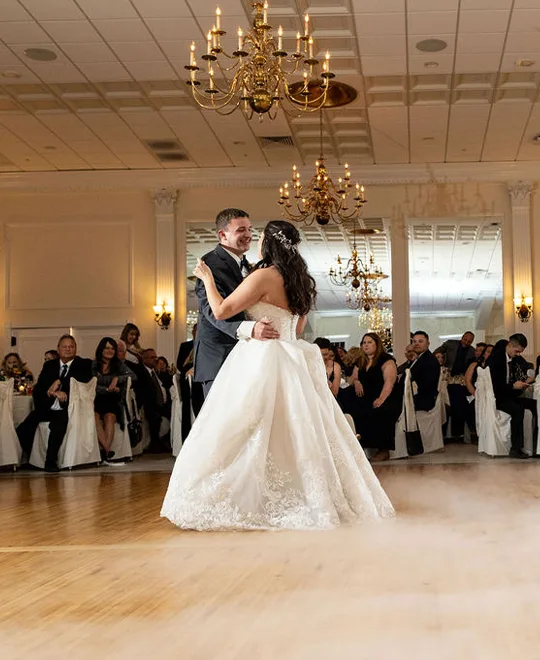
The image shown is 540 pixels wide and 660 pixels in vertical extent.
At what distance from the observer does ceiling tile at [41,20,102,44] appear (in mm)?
8820

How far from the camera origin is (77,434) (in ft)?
26.5

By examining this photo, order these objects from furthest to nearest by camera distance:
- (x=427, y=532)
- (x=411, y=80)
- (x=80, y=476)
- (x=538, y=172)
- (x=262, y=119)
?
(x=538, y=172), (x=262, y=119), (x=411, y=80), (x=80, y=476), (x=427, y=532)

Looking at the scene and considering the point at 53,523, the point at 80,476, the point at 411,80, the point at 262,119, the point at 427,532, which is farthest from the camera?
the point at 262,119

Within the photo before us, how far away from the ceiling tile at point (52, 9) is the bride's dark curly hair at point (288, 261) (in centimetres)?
519

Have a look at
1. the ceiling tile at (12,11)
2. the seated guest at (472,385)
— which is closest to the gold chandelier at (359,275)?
the seated guest at (472,385)

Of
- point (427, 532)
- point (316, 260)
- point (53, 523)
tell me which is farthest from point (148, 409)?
point (316, 260)

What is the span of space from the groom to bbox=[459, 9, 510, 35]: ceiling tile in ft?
17.1

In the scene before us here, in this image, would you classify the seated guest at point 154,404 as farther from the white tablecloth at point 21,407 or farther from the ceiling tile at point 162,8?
the ceiling tile at point 162,8

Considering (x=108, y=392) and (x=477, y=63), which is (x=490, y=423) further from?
(x=477, y=63)

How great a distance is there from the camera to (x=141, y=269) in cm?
1434

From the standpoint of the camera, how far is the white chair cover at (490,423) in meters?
8.50

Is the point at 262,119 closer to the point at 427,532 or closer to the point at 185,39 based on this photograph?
the point at 185,39

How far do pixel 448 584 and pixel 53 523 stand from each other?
233 cm

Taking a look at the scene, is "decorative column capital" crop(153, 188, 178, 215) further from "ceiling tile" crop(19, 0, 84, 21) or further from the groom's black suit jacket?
the groom's black suit jacket
